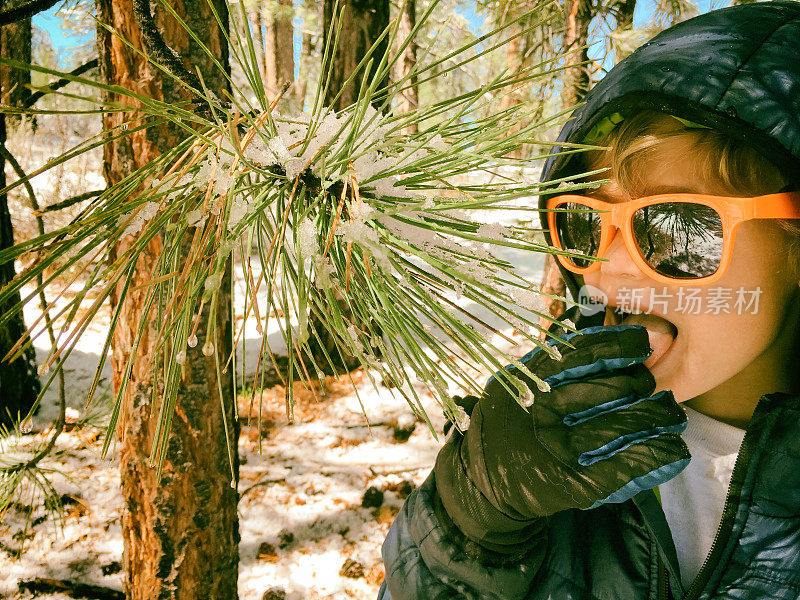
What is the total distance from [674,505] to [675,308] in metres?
0.59

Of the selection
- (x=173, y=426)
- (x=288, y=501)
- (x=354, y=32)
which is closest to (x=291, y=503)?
(x=288, y=501)

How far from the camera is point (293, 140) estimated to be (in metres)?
0.68

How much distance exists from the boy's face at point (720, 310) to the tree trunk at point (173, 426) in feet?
3.57

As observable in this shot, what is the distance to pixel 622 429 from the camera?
37.7 inches

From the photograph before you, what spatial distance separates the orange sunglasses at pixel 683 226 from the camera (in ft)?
3.18

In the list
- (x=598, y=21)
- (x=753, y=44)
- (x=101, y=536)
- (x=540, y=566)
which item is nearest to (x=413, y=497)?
(x=540, y=566)

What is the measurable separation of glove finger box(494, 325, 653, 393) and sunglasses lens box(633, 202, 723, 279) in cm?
18

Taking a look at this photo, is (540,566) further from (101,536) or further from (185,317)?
(101,536)

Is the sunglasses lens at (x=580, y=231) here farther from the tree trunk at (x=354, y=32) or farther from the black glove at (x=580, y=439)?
the tree trunk at (x=354, y=32)

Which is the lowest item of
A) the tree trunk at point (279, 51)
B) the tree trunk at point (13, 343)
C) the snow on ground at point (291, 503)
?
the snow on ground at point (291, 503)

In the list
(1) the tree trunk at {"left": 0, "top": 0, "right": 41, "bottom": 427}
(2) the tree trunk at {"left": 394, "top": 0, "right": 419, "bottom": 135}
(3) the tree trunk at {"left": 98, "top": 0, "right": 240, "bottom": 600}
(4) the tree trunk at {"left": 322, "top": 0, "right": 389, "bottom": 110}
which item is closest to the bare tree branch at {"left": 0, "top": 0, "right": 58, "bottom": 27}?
(3) the tree trunk at {"left": 98, "top": 0, "right": 240, "bottom": 600}

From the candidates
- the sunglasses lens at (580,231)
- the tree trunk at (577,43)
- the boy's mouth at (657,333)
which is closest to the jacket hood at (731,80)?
the sunglasses lens at (580,231)

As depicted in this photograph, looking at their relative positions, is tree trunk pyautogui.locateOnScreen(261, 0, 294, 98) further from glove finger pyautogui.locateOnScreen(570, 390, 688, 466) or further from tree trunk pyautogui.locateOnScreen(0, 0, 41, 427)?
glove finger pyautogui.locateOnScreen(570, 390, 688, 466)

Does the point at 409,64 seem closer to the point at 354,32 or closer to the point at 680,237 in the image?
the point at 354,32
